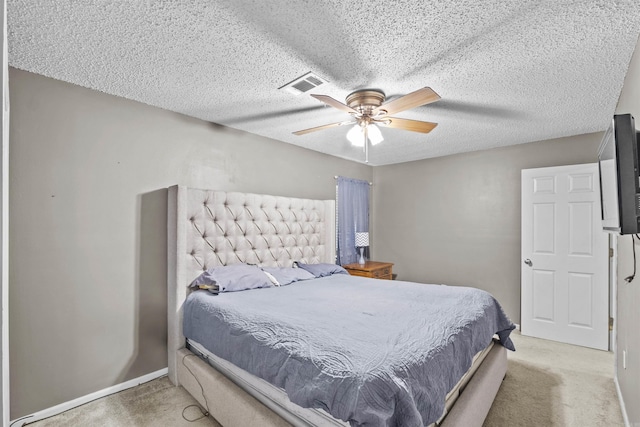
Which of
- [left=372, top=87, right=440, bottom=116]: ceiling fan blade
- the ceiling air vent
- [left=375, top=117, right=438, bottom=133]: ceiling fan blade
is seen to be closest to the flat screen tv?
[left=372, top=87, right=440, bottom=116]: ceiling fan blade

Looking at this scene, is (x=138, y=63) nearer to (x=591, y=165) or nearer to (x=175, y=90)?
(x=175, y=90)

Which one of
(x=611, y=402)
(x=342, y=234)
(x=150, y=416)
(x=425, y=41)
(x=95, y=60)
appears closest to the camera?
(x=425, y=41)

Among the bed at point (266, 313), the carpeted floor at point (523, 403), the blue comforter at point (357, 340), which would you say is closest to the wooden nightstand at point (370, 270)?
the bed at point (266, 313)

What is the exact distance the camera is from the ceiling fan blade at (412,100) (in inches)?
80.0

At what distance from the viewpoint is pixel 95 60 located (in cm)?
214

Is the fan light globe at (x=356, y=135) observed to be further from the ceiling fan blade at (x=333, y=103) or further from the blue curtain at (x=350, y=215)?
the blue curtain at (x=350, y=215)

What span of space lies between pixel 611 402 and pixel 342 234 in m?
3.13

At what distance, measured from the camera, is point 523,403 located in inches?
98.3

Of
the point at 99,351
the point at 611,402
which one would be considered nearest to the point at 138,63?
the point at 99,351

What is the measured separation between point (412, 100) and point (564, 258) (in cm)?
291

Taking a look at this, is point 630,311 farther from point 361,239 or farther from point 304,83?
point 361,239

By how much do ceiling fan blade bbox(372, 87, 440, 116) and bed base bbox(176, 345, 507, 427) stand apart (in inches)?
71.2

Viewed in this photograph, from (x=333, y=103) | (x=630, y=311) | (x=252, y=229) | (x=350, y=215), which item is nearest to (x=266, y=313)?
(x=252, y=229)

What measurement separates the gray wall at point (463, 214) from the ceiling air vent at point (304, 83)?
114 inches
